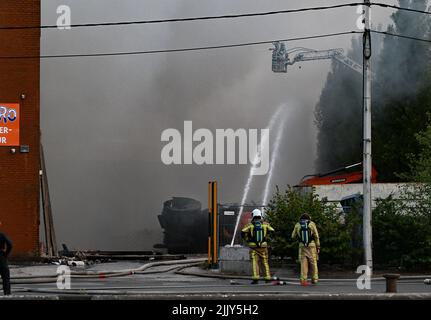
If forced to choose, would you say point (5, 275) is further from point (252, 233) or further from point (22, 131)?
point (22, 131)

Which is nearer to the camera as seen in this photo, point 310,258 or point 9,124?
point 310,258

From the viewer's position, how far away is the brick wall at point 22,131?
2225 centimetres

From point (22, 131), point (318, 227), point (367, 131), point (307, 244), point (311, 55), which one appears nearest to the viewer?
point (307, 244)

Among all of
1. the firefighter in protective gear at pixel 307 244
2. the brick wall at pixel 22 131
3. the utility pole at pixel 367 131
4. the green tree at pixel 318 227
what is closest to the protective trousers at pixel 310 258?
the firefighter in protective gear at pixel 307 244

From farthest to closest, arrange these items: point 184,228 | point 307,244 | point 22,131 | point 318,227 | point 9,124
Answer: point 184,228 < point 22,131 < point 9,124 < point 318,227 < point 307,244

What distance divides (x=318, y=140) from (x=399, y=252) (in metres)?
23.3

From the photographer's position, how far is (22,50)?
74.2 feet

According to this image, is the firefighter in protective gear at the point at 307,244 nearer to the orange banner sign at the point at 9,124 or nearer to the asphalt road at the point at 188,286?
the asphalt road at the point at 188,286

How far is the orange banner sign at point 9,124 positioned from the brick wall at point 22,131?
0.14 m

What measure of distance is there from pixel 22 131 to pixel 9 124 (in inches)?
17.2

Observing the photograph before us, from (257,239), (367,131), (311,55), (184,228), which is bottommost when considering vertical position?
(184,228)

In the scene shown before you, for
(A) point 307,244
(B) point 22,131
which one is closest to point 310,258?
(A) point 307,244

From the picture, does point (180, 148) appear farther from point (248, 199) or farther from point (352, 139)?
point (352, 139)

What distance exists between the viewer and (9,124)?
22.3 m
